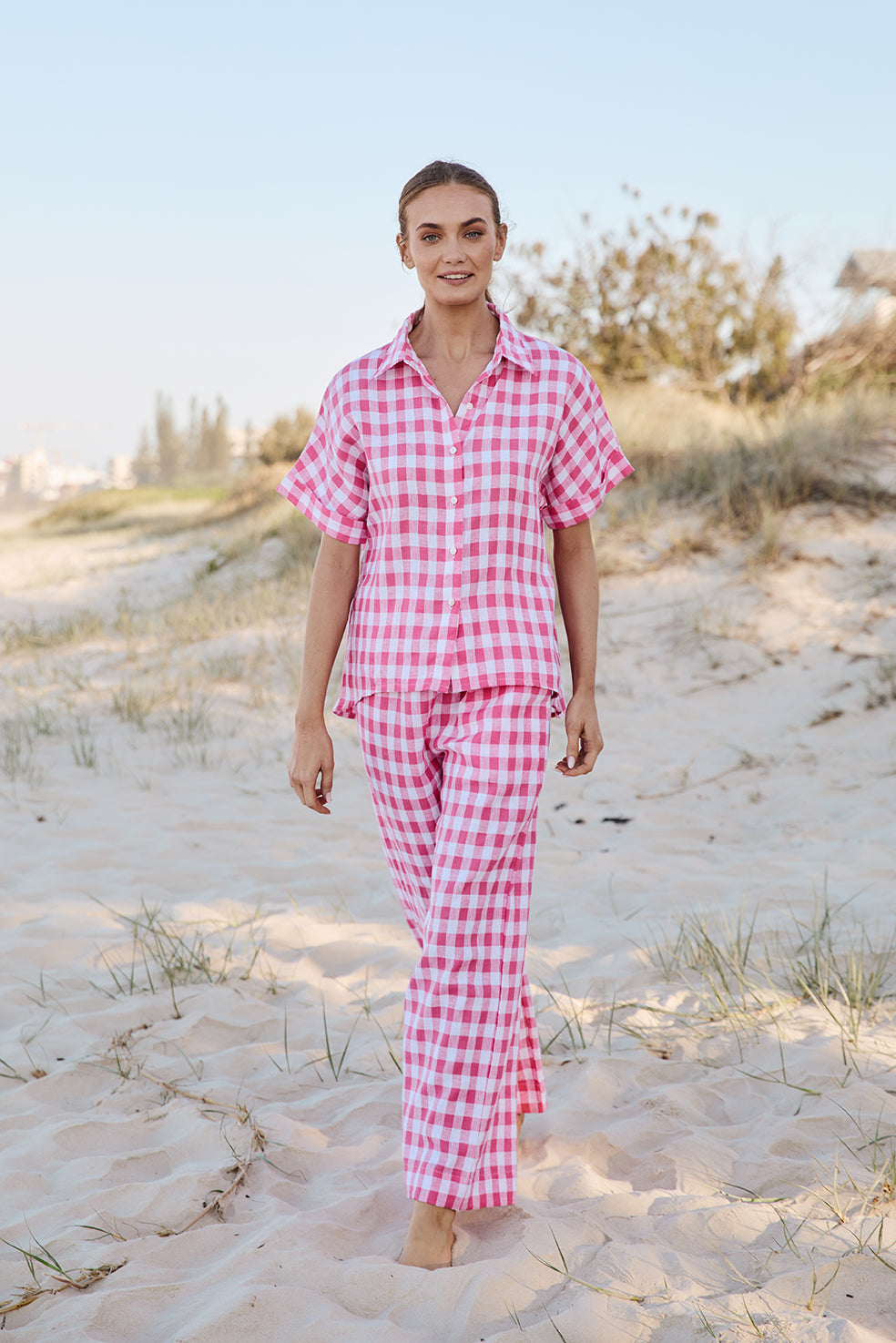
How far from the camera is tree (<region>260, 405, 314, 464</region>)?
20875 mm

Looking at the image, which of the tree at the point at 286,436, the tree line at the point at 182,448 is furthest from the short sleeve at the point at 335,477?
the tree line at the point at 182,448

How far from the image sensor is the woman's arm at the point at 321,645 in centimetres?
226

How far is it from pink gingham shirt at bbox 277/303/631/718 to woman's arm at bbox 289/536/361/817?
A: 10 cm

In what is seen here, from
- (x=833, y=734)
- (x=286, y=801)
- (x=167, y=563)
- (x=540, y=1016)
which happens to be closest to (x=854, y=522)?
(x=833, y=734)

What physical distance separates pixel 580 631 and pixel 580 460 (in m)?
0.35

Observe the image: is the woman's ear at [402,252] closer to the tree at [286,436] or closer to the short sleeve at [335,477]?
the short sleeve at [335,477]

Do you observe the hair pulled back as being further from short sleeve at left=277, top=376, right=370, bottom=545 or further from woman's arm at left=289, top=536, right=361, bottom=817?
woman's arm at left=289, top=536, right=361, bottom=817

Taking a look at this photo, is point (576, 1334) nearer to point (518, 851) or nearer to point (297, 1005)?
point (518, 851)

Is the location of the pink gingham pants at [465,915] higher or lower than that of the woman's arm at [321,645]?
lower

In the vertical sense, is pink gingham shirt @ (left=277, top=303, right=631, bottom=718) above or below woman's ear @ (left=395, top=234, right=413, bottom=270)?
below

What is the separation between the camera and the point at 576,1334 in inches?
71.8

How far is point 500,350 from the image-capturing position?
6.82ft

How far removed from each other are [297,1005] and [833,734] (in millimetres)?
3676

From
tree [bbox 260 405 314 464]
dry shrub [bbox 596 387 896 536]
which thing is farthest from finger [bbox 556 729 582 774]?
tree [bbox 260 405 314 464]
